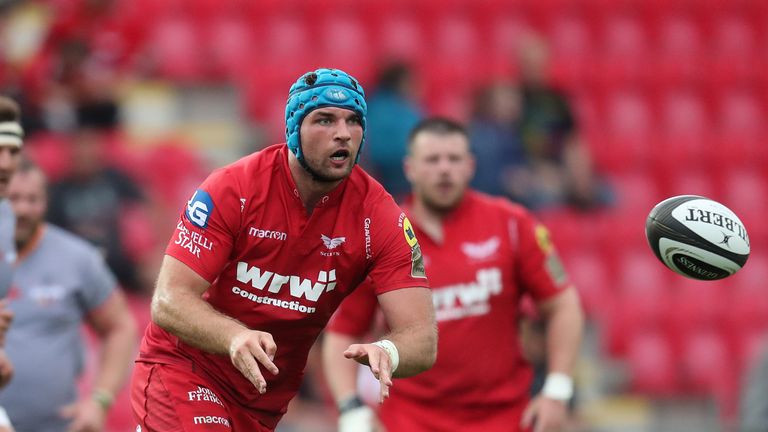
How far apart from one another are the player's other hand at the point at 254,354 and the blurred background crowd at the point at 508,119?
521 cm

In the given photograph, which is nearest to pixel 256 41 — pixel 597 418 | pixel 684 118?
pixel 684 118

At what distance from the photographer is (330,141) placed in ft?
17.4

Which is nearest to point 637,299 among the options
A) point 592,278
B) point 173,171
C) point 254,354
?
point 592,278

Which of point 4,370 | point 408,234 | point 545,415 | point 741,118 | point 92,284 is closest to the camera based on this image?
point 408,234

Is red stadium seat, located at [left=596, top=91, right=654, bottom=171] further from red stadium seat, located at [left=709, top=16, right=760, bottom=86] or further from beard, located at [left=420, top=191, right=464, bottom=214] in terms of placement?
beard, located at [left=420, top=191, right=464, bottom=214]

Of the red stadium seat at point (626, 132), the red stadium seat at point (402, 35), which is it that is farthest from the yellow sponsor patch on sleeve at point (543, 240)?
the red stadium seat at point (402, 35)

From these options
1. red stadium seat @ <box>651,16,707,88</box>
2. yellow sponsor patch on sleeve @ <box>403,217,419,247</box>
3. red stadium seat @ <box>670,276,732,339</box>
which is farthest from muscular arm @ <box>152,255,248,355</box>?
red stadium seat @ <box>651,16,707,88</box>

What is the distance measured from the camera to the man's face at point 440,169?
7.08m

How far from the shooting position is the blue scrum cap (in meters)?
5.31

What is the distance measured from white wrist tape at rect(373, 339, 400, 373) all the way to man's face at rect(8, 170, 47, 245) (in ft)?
8.74

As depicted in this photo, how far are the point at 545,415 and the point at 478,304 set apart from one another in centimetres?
69

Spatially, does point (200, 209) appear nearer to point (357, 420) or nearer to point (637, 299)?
point (357, 420)

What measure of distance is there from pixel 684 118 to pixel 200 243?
10323mm

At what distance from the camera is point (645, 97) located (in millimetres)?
14586
